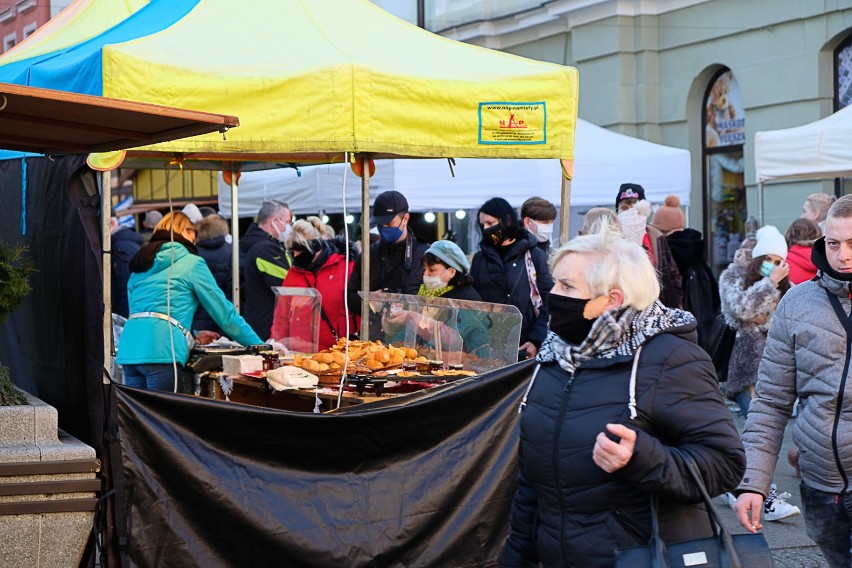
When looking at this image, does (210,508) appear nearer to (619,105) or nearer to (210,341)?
(210,341)

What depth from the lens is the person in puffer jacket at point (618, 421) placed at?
3.18 meters

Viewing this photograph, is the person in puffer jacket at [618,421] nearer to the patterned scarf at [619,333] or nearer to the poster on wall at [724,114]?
the patterned scarf at [619,333]

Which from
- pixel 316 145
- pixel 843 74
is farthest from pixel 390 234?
pixel 843 74

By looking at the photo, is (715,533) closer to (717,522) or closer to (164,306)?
(717,522)

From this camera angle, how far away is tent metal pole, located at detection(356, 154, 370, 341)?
Result: 25.7 feet

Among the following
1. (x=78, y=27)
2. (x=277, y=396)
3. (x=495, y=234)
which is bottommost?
(x=277, y=396)

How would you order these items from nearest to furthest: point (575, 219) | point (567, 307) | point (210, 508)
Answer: point (567, 307), point (210, 508), point (575, 219)

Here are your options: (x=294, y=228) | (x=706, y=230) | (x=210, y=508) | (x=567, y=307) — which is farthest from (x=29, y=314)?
(x=706, y=230)

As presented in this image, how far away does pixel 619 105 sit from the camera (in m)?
20.7

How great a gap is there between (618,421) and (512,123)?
4062mm

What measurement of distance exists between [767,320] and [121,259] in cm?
618

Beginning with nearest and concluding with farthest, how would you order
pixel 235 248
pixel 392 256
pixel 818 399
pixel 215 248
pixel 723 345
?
pixel 818 399 < pixel 392 256 < pixel 723 345 < pixel 235 248 < pixel 215 248

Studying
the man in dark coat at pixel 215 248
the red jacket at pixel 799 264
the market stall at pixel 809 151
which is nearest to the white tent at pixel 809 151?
the market stall at pixel 809 151

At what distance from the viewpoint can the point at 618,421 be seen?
3211mm
